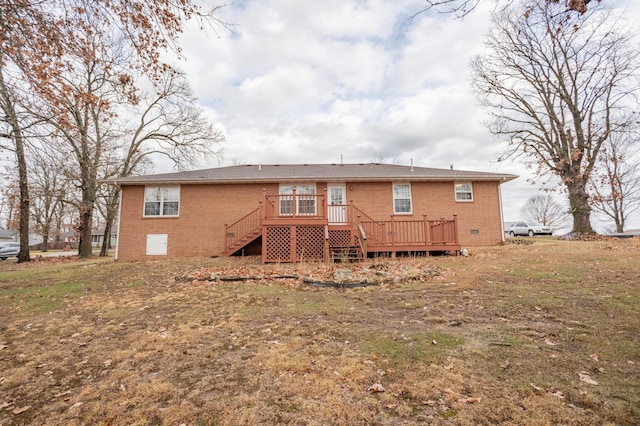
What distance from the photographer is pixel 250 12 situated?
544 centimetres

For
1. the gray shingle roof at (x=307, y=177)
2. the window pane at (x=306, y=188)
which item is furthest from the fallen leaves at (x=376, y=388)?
the window pane at (x=306, y=188)

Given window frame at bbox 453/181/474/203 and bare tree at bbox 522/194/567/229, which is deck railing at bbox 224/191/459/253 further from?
bare tree at bbox 522/194/567/229

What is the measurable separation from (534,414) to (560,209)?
64.4 metres

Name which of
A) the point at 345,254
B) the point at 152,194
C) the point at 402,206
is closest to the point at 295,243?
the point at 345,254

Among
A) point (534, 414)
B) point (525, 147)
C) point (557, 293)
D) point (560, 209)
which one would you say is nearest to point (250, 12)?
point (534, 414)

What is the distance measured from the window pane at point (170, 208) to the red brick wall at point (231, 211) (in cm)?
28

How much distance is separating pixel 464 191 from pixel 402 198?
124 inches

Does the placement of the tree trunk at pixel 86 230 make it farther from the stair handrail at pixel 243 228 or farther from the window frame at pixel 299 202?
the window frame at pixel 299 202

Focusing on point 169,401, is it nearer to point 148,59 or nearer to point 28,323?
point 28,323

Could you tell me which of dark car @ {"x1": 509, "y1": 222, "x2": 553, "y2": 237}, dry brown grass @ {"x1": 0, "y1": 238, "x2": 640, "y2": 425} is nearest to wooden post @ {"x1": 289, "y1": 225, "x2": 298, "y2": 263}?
dry brown grass @ {"x1": 0, "y1": 238, "x2": 640, "y2": 425}

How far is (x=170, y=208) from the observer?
14383 mm

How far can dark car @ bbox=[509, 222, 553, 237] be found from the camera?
26375 millimetres

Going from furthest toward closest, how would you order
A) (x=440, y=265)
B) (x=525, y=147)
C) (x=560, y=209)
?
A: (x=560, y=209) → (x=525, y=147) → (x=440, y=265)

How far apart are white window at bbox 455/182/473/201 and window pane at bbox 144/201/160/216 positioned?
1465 cm
